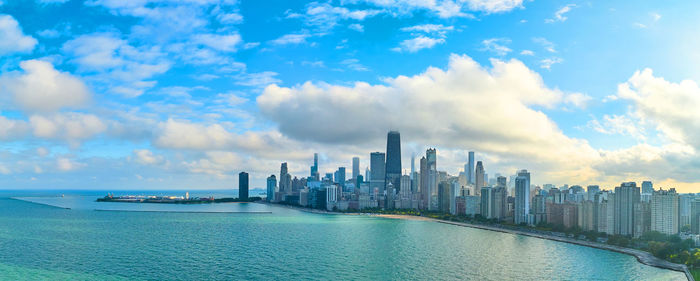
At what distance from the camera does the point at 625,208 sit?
5925cm

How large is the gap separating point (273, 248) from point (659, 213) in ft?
154

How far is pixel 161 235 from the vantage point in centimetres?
5666

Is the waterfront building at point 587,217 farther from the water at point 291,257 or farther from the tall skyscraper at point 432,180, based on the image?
the tall skyscraper at point 432,180

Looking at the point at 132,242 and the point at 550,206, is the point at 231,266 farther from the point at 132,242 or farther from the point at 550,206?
the point at 550,206

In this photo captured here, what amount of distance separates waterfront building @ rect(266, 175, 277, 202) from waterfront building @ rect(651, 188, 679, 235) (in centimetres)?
14226

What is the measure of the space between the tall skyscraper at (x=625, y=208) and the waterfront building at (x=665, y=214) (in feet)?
9.96

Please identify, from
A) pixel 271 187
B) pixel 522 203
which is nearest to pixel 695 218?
pixel 522 203

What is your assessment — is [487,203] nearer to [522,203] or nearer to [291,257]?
[522,203]

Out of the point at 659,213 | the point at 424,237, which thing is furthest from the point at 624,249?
the point at 424,237

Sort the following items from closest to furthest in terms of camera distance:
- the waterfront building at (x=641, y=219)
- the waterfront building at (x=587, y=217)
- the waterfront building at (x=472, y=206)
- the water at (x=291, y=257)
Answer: the water at (x=291, y=257) < the waterfront building at (x=641, y=219) < the waterfront building at (x=587, y=217) < the waterfront building at (x=472, y=206)

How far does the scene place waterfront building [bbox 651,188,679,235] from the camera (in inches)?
2144

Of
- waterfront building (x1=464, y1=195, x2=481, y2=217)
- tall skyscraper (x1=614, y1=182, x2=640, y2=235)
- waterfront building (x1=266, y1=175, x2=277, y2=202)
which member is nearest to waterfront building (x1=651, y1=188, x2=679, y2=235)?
tall skyscraper (x1=614, y1=182, x2=640, y2=235)

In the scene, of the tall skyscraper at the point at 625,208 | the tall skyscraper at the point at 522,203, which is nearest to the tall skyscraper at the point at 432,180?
the tall skyscraper at the point at 522,203

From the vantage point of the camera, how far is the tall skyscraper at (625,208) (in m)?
59.0
